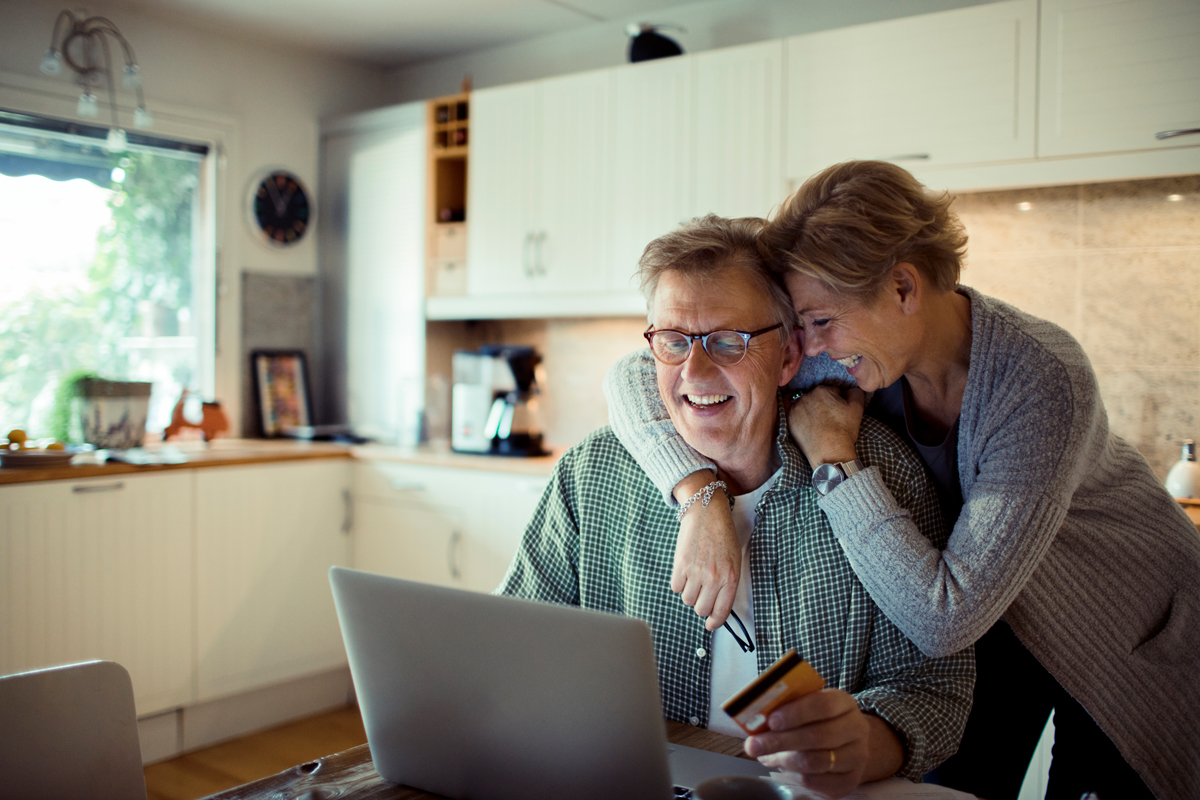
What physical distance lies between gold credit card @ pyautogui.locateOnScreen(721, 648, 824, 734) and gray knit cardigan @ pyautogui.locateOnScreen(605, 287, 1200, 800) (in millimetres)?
320

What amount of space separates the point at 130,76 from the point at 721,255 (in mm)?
2908

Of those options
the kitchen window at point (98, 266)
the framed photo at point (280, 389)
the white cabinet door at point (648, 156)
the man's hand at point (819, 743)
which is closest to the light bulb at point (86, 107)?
the kitchen window at point (98, 266)

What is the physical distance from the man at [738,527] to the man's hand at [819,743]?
154mm

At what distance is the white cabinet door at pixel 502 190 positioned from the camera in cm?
354

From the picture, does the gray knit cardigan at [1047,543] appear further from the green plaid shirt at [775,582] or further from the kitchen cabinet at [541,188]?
the kitchen cabinet at [541,188]

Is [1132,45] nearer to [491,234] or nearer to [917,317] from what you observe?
[917,317]

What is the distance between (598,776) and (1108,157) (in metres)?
2.25

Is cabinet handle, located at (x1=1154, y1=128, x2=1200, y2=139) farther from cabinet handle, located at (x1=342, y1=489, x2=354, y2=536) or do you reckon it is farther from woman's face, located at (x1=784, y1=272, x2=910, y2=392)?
cabinet handle, located at (x1=342, y1=489, x2=354, y2=536)

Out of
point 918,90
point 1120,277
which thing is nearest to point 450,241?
point 918,90

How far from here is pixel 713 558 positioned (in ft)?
3.90

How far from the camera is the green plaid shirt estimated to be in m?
1.18

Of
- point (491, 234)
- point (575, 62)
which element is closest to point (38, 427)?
point (491, 234)

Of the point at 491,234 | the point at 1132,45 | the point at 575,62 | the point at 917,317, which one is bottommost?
the point at 917,317

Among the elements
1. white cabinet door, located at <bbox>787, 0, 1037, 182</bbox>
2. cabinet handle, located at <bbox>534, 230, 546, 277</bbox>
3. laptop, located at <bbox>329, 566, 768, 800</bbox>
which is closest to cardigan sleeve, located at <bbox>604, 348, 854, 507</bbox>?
laptop, located at <bbox>329, 566, 768, 800</bbox>
